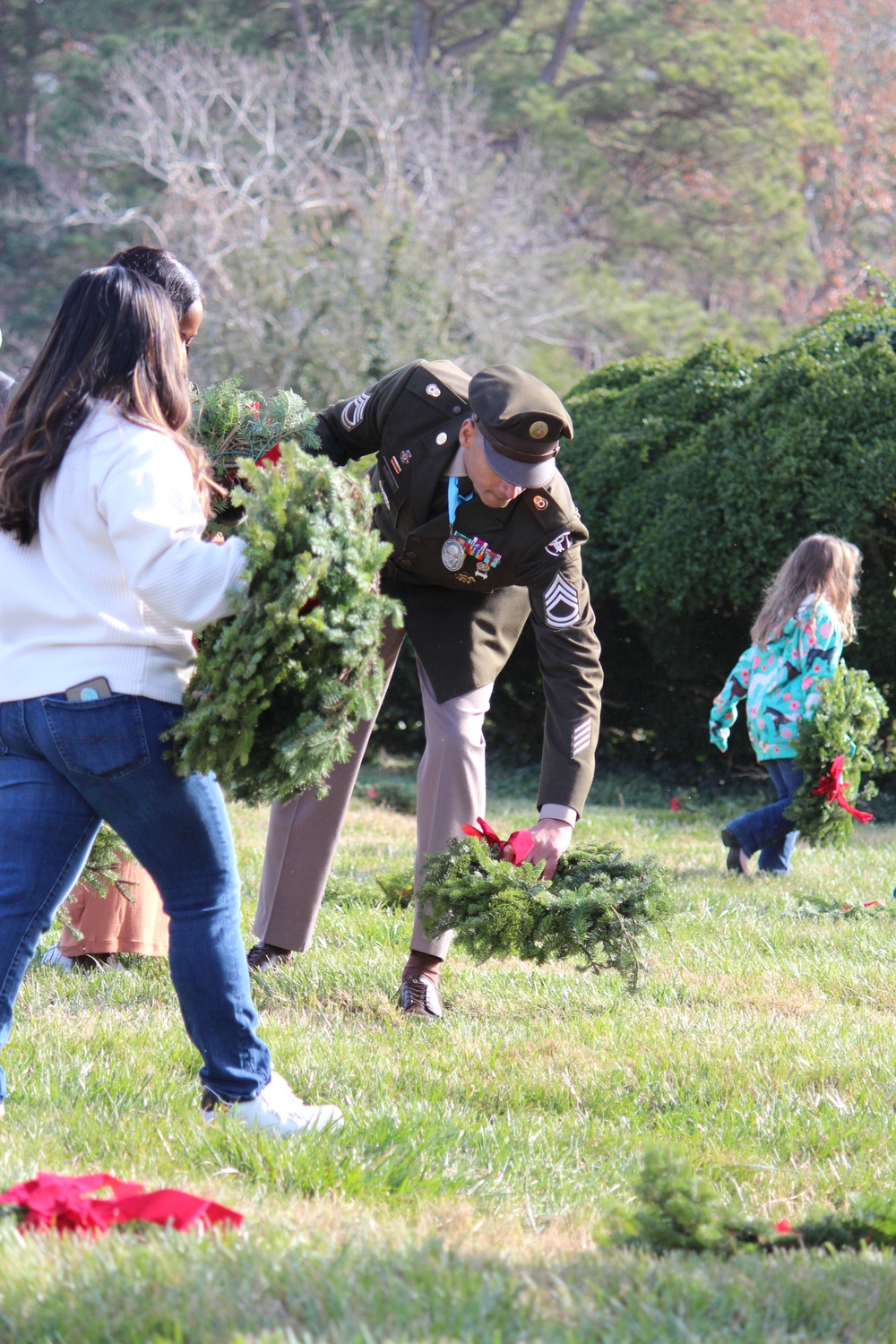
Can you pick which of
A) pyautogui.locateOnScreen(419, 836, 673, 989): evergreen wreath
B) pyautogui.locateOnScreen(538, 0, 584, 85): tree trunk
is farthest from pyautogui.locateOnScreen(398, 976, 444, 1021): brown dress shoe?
pyautogui.locateOnScreen(538, 0, 584, 85): tree trunk

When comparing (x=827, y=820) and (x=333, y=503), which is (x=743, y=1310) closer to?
(x=333, y=503)

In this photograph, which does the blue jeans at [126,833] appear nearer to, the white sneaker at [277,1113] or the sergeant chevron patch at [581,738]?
the white sneaker at [277,1113]

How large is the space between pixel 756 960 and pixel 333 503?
2.79 meters

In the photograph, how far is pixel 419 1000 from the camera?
13.6 ft

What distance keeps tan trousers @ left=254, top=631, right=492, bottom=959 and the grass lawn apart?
0.20m

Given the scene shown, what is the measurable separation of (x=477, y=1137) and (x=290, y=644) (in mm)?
1263

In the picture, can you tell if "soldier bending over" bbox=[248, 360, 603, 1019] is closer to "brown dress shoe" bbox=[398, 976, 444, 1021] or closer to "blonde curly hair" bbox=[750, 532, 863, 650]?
"brown dress shoe" bbox=[398, 976, 444, 1021]

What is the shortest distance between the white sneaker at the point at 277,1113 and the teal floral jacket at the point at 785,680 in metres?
4.42

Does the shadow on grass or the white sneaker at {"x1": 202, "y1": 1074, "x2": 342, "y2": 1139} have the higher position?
the shadow on grass

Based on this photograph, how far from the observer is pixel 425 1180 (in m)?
2.82

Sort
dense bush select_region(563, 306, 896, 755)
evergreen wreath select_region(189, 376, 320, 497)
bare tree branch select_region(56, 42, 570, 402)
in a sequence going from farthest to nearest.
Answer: bare tree branch select_region(56, 42, 570, 402) < dense bush select_region(563, 306, 896, 755) < evergreen wreath select_region(189, 376, 320, 497)

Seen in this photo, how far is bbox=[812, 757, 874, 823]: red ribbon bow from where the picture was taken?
673cm

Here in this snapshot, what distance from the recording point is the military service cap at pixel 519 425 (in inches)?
146

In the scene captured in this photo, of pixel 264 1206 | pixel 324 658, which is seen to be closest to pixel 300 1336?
pixel 264 1206
